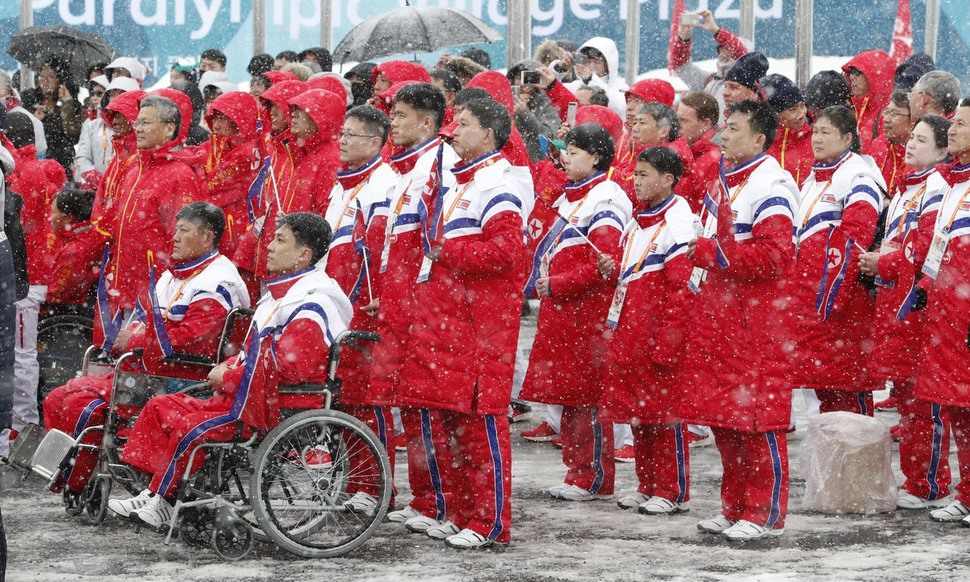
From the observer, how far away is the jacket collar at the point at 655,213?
25.6ft

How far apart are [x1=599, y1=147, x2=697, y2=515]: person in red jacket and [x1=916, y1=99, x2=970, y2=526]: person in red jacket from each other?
3.45 ft

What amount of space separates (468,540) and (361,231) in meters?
1.58

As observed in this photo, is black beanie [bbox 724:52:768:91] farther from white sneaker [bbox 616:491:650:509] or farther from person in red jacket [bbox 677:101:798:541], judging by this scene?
white sneaker [bbox 616:491:650:509]

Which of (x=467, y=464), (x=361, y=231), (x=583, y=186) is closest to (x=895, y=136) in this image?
(x=583, y=186)

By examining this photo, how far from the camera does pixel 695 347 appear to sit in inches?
291

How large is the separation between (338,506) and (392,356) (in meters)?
0.71

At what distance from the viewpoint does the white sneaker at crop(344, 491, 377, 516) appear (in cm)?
714

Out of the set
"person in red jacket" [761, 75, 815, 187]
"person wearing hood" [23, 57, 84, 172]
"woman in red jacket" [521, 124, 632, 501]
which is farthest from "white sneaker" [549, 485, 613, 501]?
"person wearing hood" [23, 57, 84, 172]

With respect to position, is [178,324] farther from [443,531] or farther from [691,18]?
[691,18]

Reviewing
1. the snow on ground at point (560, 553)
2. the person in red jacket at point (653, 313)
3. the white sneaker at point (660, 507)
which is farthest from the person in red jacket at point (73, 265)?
the white sneaker at point (660, 507)

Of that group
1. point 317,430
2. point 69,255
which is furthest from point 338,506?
point 69,255

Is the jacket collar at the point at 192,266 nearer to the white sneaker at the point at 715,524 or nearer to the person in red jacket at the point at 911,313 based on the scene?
the white sneaker at the point at 715,524

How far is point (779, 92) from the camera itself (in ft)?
30.6

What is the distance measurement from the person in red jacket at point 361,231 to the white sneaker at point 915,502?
2.34 m
